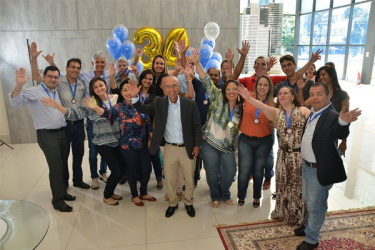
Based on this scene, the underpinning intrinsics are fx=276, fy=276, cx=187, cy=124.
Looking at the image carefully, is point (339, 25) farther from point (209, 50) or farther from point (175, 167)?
point (175, 167)

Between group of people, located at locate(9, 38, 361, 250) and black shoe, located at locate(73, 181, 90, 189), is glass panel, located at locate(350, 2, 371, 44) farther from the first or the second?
black shoe, located at locate(73, 181, 90, 189)

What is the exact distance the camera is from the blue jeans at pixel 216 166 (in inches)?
130

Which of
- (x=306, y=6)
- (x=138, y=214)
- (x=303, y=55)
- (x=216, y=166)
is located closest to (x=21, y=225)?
(x=138, y=214)

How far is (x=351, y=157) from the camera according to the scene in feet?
16.9

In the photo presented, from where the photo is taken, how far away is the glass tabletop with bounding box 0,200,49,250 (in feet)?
6.54

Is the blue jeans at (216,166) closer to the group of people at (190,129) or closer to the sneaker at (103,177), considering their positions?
the group of people at (190,129)

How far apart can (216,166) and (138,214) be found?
44.4 inches

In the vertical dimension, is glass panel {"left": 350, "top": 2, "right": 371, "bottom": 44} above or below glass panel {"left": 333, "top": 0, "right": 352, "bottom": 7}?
below

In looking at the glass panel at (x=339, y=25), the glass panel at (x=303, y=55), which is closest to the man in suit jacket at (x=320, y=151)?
the glass panel at (x=339, y=25)

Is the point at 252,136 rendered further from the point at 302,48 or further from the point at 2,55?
the point at 302,48

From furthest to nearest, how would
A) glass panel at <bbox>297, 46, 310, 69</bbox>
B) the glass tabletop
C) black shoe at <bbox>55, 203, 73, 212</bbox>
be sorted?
1. glass panel at <bbox>297, 46, 310, 69</bbox>
2. black shoe at <bbox>55, 203, 73, 212</bbox>
3. the glass tabletop

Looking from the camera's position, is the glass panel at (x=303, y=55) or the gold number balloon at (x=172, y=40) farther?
the glass panel at (x=303, y=55)

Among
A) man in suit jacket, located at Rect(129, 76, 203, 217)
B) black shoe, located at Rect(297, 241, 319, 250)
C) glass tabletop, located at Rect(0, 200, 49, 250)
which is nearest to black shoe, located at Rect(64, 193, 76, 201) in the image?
glass tabletop, located at Rect(0, 200, 49, 250)

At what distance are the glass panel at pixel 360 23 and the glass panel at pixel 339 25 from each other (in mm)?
411
